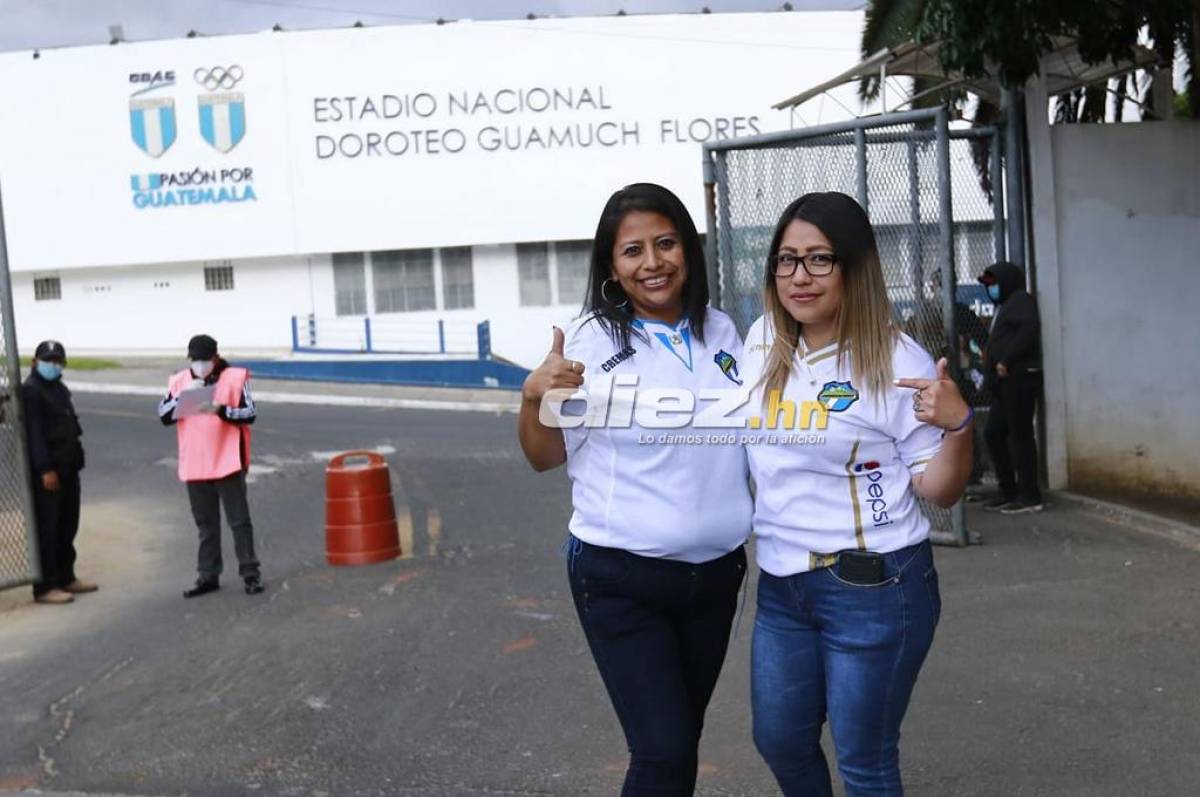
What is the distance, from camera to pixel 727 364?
145 inches

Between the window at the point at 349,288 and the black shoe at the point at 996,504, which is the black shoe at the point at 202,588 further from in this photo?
the window at the point at 349,288

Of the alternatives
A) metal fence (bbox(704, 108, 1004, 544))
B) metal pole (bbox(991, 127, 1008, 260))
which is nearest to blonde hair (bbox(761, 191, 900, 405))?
metal fence (bbox(704, 108, 1004, 544))

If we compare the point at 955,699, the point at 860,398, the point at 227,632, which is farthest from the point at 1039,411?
the point at 860,398

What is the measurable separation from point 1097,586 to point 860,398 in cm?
487

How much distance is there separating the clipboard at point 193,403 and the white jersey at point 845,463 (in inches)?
253

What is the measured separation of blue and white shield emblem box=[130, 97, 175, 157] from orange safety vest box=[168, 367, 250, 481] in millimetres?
25131

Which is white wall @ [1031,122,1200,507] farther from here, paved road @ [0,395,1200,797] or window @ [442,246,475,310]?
window @ [442,246,475,310]

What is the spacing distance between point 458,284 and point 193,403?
24.7m

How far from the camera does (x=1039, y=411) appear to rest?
10.4 metres

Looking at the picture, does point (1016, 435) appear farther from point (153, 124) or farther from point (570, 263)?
point (153, 124)

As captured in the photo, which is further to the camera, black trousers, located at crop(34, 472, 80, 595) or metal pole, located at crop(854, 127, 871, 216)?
black trousers, located at crop(34, 472, 80, 595)

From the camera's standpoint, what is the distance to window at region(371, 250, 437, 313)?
3334 cm

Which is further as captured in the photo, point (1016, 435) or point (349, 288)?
point (349, 288)

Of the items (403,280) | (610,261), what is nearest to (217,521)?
(610,261)
